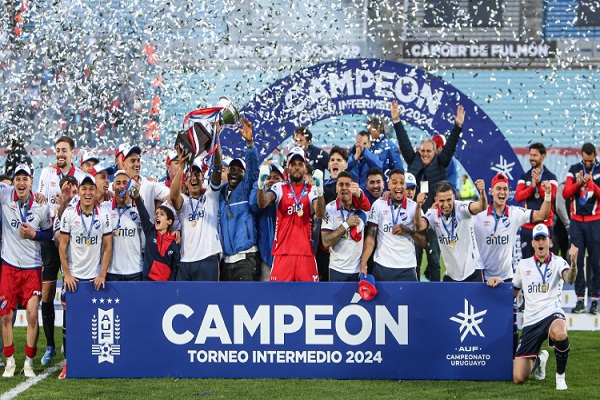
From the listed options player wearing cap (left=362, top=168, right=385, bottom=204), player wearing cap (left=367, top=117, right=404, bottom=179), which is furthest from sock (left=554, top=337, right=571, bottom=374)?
player wearing cap (left=367, top=117, right=404, bottom=179)

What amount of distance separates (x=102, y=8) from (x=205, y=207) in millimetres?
6992

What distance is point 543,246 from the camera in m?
7.82

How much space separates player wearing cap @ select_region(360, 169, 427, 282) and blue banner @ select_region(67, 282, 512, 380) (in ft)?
1.41

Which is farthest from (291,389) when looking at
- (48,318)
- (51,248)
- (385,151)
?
(385,151)

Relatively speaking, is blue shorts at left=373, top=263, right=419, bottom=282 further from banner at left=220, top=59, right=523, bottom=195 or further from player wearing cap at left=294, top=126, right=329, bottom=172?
banner at left=220, top=59, right=523, bottom=195

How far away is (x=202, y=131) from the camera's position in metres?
8.63

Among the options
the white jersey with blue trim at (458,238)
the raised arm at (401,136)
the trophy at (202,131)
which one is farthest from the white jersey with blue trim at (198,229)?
the raised arm at (401,136)

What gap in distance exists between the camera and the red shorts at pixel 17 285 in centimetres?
848

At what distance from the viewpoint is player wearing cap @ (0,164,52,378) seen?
8406 millimetres

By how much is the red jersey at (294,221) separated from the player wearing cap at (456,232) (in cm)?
99

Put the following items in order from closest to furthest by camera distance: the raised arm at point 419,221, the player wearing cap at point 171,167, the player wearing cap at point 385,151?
the raised arm at point 419,221, the player wearing cap at point 171,167, the player wearing cap at point 385,151

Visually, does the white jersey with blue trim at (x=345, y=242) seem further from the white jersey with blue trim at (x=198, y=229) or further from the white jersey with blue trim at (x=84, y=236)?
the white jersey with blue trim at (x=84, y=236)

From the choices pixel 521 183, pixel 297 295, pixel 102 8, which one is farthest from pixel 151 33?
pixel 297 295

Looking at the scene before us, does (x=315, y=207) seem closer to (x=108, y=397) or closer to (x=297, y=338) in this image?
(x=297, y=338)
